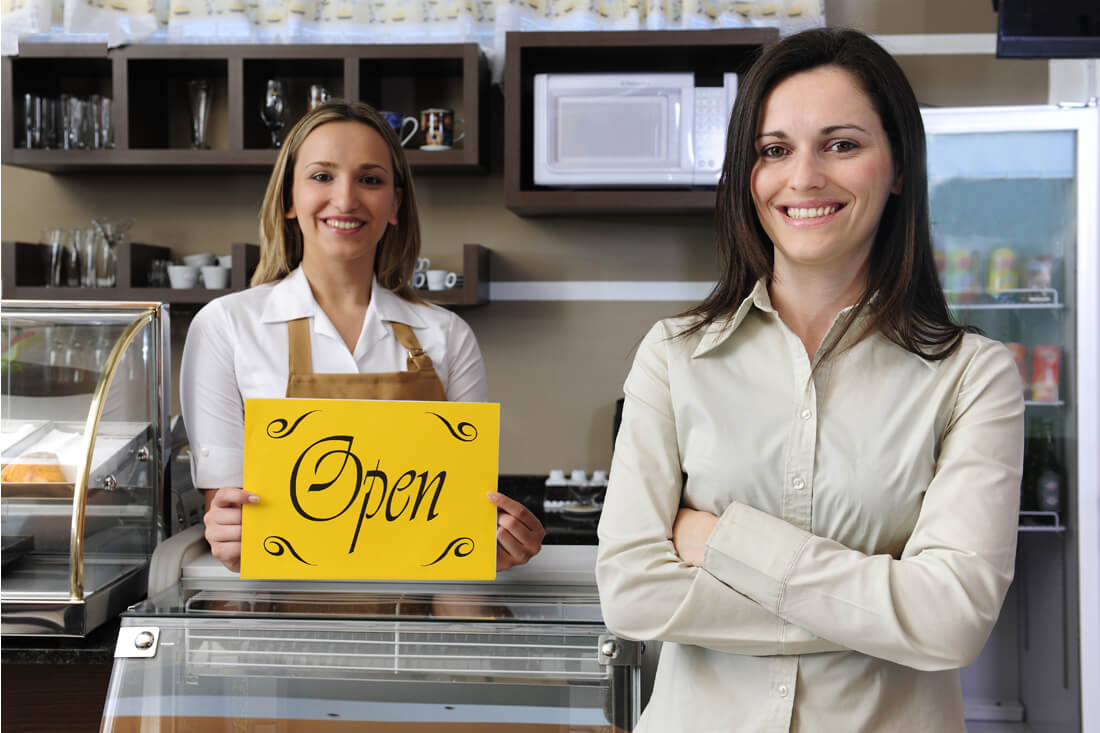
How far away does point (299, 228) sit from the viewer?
1842 millimetres

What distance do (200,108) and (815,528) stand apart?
9.64 feet

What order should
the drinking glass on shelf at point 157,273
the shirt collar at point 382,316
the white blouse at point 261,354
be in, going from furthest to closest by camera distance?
the drinking glass on shelf at point 157,273, the shirt collar at point 382,316, the white blouse at point 261,354

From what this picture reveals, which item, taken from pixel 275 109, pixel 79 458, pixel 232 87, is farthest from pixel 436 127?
pixel 79 458

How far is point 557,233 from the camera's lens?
3521mm

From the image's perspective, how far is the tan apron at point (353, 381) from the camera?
167 centimetres

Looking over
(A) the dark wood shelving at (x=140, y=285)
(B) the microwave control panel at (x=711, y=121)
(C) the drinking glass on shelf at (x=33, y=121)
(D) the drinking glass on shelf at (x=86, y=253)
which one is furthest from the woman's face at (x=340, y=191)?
(C) the drinking glass on shelf at (x=33, y=121)

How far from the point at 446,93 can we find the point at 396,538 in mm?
2497

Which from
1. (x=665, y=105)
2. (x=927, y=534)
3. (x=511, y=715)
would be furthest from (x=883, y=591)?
(x=665, y=105)

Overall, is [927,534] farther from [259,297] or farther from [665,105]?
[665,105]

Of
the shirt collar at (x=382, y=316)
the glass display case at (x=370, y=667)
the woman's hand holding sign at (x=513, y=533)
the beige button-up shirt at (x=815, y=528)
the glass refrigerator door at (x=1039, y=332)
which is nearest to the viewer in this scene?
the beige button-up shirt at (x=815, y=528)

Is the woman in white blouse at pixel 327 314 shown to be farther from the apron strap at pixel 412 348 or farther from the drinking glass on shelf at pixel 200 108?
the drinking glass on shelf at pixel 200 108

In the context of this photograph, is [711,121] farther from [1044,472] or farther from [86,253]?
[86,253]

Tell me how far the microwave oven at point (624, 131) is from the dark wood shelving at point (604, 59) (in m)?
0.05

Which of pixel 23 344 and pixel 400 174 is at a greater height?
pixel 400 174
